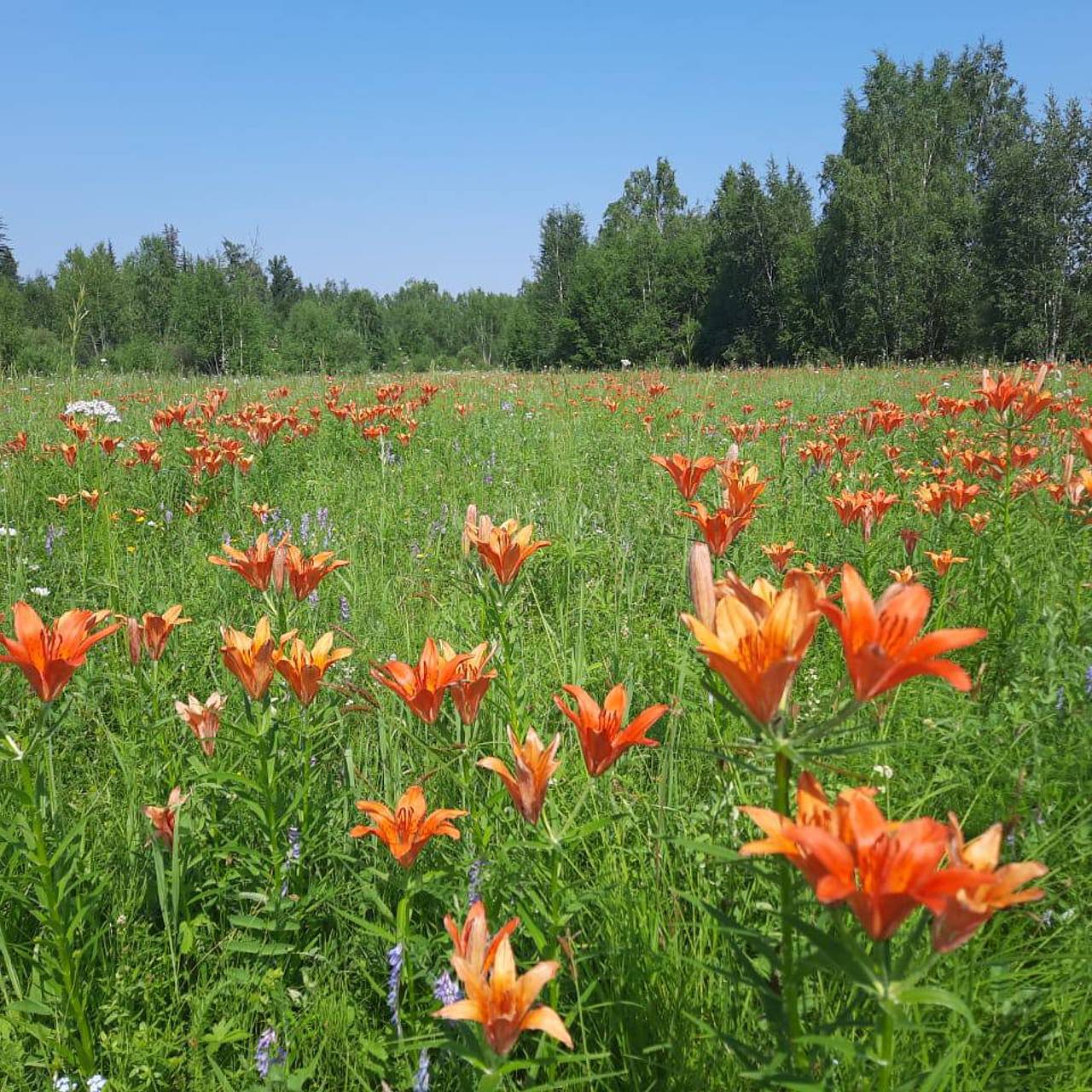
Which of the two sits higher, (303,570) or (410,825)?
(303,570)

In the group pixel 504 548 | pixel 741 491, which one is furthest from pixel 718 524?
pixel 504 548

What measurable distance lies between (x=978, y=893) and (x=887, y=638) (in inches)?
9.5

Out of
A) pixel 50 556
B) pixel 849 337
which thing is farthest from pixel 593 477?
pixel 849 337

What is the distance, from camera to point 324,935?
1613 mm

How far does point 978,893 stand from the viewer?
0.67 meters

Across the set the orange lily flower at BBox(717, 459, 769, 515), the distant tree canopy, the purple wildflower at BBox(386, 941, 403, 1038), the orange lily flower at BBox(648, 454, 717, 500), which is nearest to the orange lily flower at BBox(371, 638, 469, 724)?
the purple wildflower at BBox(386, 941, 403, 1038)

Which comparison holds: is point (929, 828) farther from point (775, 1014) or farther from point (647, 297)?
point (647, 297)

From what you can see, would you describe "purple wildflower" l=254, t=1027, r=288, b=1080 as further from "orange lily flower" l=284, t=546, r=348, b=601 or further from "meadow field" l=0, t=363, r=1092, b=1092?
"orange lily flower" l=284, t=546, r=348, b=601

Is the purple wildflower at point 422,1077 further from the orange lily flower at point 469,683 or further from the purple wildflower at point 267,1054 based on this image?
the orange lily flower at point 469,683

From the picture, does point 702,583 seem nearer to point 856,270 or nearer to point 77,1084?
point 77,1084

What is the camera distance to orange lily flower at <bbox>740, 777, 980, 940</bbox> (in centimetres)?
62

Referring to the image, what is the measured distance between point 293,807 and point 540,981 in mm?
822

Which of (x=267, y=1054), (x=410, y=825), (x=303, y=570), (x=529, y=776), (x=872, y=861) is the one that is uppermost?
(x=303, y=570)

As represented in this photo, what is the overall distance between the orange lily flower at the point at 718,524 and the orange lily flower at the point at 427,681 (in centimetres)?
68
